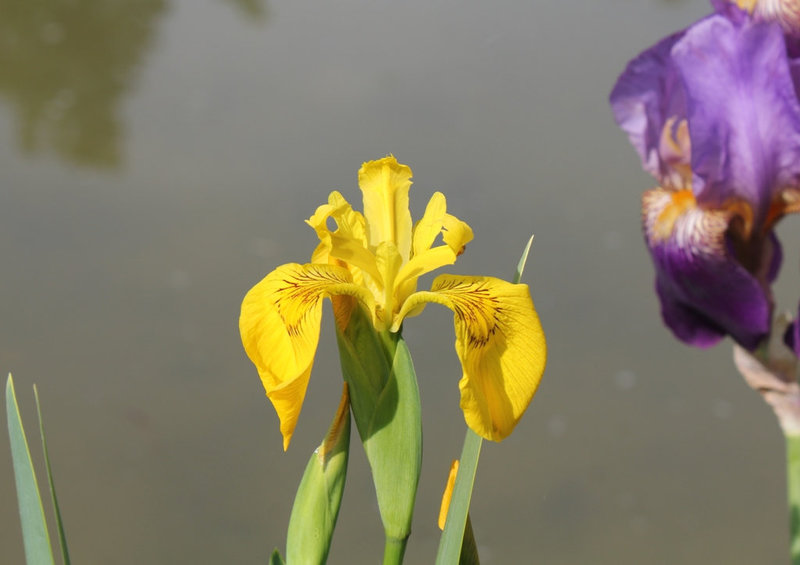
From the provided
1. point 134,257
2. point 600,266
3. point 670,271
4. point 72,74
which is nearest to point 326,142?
point 134,257

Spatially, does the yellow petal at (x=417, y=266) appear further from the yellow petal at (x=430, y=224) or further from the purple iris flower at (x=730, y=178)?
the purple iris flower at (x=730, y=178)

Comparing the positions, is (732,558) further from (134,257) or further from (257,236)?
(134,257)

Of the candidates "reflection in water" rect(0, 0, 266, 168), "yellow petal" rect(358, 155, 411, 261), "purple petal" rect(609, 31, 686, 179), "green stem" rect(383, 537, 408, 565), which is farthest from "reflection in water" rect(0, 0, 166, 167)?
"purple petal" rect(609, 31, 686, 179)

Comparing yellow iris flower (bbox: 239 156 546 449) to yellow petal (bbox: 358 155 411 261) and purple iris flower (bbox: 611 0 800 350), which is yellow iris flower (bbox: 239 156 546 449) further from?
purple iris flower (bbox: 611 0 800 350)

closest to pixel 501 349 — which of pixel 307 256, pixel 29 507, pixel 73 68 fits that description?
pixel 29 507

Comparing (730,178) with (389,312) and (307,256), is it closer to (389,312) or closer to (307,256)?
(389,312)

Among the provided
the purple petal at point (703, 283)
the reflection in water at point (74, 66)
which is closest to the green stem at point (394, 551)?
the purple petal at point (703, 283)
